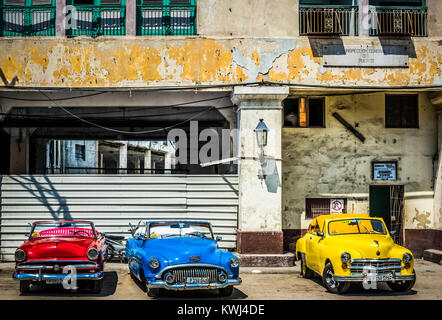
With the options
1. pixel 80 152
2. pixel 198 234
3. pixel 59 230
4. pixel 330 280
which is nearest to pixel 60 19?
pixel 59 230

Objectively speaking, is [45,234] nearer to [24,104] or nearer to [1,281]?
[1,281]

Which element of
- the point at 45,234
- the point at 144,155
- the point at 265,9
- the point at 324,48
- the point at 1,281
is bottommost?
the point at 1,281

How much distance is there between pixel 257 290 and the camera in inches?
457

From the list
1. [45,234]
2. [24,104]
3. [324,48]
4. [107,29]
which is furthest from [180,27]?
[45,234]

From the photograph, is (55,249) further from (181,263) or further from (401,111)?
(401,111)

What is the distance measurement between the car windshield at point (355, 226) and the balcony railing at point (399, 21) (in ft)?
19.5

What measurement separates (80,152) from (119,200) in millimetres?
10987

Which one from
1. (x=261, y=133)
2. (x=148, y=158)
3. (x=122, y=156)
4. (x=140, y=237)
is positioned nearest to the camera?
(x=140, y=237)

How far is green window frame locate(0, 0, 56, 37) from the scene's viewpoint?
15344 mm

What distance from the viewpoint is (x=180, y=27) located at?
50.5 ft

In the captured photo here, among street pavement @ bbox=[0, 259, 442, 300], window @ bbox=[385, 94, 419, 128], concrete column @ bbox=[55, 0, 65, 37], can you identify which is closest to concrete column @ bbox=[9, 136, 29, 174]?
concrete column @ bbox=[55, 0, 65, 37]

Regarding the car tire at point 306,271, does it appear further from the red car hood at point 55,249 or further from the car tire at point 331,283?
the red car hood at point 55,249
